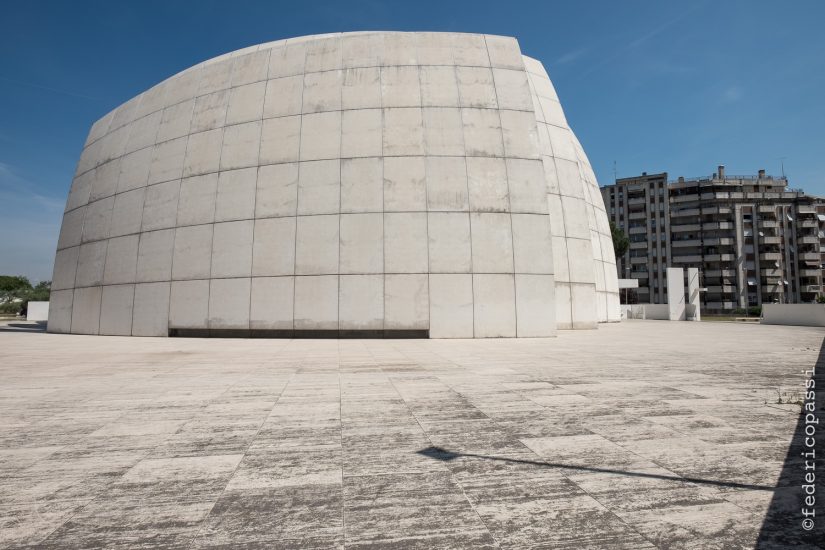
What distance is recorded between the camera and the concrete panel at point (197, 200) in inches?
845

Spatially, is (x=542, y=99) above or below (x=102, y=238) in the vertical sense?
above

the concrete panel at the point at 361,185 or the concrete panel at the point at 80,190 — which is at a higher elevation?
the concrete panel at the point at 80,190

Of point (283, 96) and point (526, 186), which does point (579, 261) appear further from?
point (283, 96)

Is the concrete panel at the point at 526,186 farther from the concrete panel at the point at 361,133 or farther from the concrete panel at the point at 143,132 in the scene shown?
the concrete panel at the point at 143,132

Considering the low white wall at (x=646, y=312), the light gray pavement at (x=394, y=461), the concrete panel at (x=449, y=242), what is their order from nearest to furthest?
the light gray pavement at (x=394, y=461) < the concrete panel at (x=449, y=242) < the low white wall at (x=646, y=312)

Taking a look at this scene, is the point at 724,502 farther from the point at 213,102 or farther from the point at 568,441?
the point at 213,102

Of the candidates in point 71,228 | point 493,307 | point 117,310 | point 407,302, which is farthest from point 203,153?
point 493,307

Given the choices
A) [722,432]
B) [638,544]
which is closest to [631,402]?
[722,432]

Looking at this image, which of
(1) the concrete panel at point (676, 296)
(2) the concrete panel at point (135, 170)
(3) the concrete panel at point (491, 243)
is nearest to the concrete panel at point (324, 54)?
(2) the concrete panel at point (135, 170)

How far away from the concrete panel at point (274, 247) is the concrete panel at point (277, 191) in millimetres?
442

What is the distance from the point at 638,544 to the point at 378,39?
2448 cm

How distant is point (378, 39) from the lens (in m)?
22.5

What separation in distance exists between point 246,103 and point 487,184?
43.8 ft

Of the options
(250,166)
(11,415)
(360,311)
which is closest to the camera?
(11,415)
